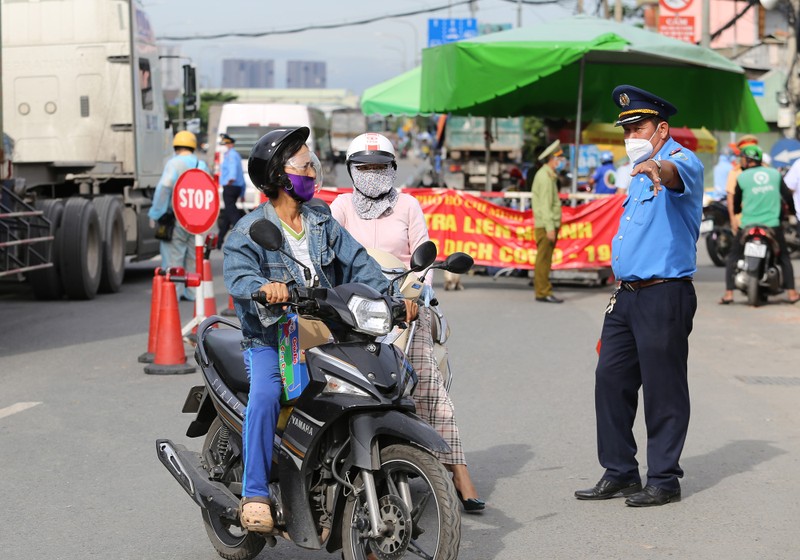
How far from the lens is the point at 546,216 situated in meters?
15.5

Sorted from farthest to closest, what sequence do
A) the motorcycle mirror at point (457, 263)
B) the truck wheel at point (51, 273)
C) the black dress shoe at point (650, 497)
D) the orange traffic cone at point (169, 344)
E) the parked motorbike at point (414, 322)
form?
the truck wheel at point (51, 273) < the orange traffic cone at point (169, 344) < the black dress shoe at point (650, 497) < the parked motorbike at point (414, 322) < the motorcycle mirror at point (457, 263)

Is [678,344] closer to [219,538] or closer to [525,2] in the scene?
[219,538]

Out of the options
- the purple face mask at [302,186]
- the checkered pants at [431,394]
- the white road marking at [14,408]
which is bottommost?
the white road marking at [14,408]

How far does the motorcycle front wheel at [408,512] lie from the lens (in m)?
4.47

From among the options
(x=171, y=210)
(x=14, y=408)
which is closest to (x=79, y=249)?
(x=171, y=210)

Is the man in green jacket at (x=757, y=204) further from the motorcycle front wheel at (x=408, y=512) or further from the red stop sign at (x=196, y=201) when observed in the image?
the motorcycle front wheel at (x=408, y=512)

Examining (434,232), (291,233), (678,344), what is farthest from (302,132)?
(434,232)

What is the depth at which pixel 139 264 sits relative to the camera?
69.3ft

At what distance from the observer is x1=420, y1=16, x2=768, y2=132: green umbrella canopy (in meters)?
16.8

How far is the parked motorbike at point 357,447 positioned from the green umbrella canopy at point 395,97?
17560 mm

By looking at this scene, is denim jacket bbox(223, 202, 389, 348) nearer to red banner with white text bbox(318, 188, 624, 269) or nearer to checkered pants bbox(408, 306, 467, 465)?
checkered pants bbox(408, 306, 467, 465)

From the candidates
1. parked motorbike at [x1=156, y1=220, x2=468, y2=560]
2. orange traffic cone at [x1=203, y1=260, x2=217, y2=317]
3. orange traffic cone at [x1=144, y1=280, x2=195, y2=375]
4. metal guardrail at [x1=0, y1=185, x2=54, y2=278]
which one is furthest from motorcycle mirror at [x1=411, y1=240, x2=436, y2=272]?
metal guardrail at [x1=0, y1=185, x2=54, y2=278]

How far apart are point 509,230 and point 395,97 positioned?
21.7ft

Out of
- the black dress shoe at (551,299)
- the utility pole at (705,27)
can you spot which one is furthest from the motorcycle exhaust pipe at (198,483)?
the utility pole at (705,27)
